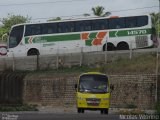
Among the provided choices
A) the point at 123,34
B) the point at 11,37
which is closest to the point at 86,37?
Result: the point at 123,34

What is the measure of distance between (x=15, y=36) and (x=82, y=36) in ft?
19.7

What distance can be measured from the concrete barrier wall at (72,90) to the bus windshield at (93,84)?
7.65 meters

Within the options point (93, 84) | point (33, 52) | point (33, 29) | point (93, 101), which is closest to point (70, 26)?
point (33, 29)

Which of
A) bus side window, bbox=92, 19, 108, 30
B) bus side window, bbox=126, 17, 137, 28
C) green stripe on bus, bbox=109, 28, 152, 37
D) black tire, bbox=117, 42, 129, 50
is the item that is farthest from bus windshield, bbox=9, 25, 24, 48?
bus side window, bbox=126, 17, 137, 28

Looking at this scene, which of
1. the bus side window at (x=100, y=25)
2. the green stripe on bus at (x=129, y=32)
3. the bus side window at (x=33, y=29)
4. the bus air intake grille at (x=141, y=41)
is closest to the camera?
the green stripe on bus at (x=129, y=32)

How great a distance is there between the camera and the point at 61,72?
41.6 m

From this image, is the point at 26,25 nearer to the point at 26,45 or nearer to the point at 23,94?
the point at 26,45

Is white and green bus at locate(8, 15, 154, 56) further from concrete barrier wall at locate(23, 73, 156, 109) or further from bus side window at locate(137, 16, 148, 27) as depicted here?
concrete barrier wall at locate(23, 73, 156, 109)

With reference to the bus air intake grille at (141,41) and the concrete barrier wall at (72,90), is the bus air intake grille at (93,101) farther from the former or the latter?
the bus air intake grille at (141,41)

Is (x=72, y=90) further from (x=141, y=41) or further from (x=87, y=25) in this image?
(x=141, y=41)

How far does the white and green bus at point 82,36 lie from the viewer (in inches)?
1736

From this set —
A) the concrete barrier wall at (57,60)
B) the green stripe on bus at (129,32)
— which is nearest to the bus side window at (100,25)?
the green stripe on bus at (129,32)

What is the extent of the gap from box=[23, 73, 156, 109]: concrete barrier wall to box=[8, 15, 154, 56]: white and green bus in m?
5.71

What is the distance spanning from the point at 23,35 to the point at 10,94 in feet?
27.6
